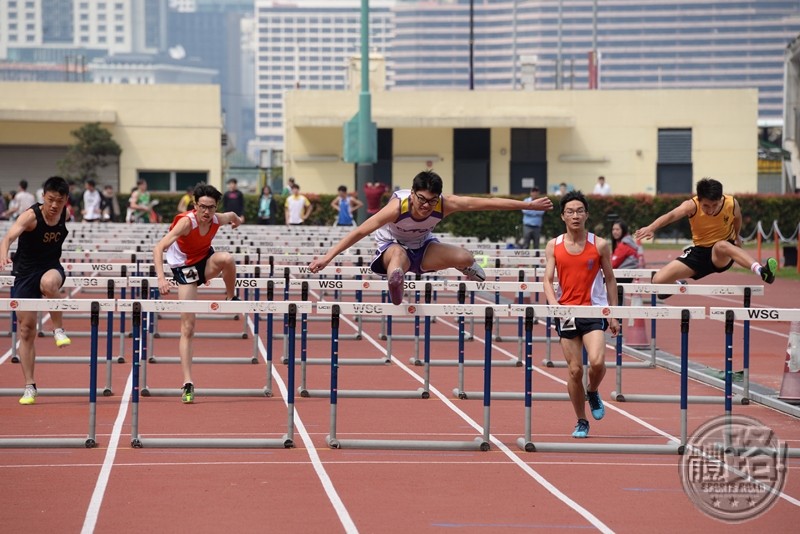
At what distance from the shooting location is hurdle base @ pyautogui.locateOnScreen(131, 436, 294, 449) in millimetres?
10398

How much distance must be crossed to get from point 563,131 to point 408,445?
44945mm

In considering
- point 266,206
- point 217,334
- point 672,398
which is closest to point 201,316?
point 217,334

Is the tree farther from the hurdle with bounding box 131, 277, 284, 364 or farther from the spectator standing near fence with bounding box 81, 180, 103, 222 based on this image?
the hurdle with bounding box 131, 277, 284, 364

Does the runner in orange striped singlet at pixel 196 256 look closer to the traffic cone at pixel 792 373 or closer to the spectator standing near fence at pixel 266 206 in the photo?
the traffic cone at pixel 792 373

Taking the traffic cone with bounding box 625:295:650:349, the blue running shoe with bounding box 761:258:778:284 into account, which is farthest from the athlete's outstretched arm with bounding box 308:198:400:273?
the traffic cone with bounding box 625:295:650:349

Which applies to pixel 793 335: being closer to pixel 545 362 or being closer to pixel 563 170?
pixel 545 362

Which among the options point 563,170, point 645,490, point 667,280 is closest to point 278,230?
point 667,280

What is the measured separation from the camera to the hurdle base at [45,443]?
10.3 m

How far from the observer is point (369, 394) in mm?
13055

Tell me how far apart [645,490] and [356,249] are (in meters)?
11.8

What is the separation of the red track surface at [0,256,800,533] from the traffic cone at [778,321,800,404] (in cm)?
44

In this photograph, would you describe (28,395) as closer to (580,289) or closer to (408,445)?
(408,445)

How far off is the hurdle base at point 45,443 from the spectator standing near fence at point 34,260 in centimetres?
196

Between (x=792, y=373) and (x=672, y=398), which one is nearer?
(x=792, y=373)
